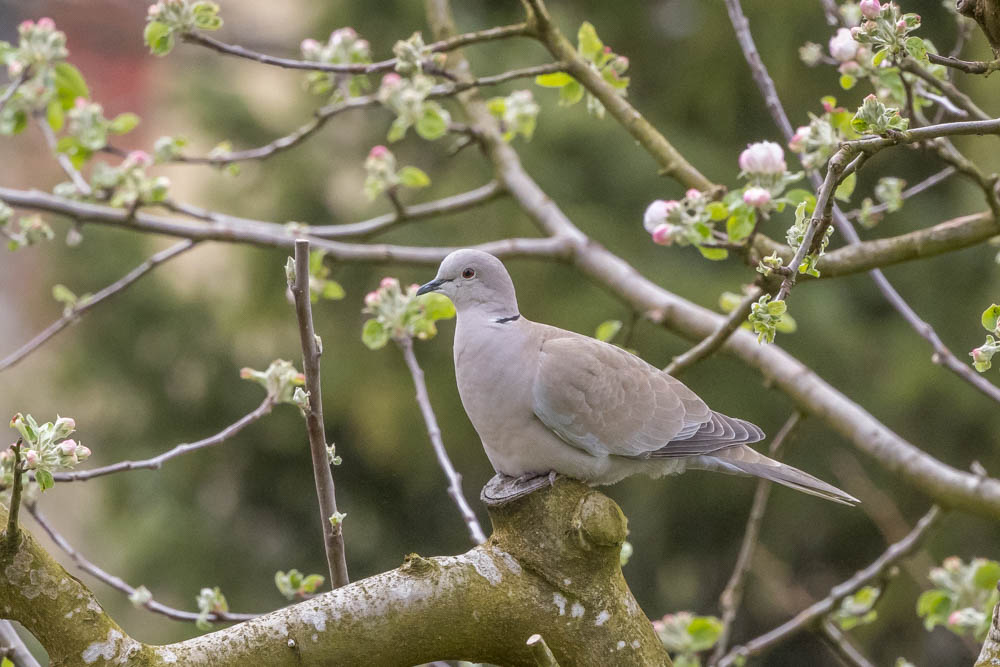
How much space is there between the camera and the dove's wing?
5.75 ft

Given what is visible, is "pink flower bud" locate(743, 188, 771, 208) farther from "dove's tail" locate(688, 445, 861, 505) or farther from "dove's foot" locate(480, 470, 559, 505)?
"dove's foot" locate(480, 470, 559, 505)

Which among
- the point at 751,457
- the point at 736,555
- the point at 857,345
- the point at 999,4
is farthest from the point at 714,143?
the point at 999,4

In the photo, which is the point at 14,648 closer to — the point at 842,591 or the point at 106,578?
the point at 106,578

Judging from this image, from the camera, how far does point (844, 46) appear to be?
194cm

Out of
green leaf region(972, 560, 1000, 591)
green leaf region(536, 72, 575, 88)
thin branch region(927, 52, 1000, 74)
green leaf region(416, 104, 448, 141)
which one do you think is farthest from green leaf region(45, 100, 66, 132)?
green leaf region(972, 560, 1000, 591)

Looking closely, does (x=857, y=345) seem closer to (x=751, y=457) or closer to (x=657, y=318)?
(x=657, y=318)

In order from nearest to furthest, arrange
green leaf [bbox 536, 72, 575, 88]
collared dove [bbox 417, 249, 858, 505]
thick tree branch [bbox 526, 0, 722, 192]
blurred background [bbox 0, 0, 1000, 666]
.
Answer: collared dove [bbox 417, 249, 858, 505] < thick tree branch [bbox 526, 0, 722, 192] < green leaf [bbox 536, 72, 575, 88] < blurred background [bbox 0, 0, 1000, 666]

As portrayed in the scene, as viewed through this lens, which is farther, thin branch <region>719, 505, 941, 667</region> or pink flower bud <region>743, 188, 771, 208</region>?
thin branch <region>719, 505, 941, 667</region>

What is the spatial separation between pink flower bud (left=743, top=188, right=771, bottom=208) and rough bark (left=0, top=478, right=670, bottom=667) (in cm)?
63

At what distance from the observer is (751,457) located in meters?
1.94

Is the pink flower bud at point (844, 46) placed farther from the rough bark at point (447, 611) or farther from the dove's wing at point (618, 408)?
the rough bark at point (447, 611)

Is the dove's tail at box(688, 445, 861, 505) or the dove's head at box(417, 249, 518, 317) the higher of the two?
the dove's head at box(417, 249, 518, 317)

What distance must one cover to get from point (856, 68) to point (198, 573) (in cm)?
429

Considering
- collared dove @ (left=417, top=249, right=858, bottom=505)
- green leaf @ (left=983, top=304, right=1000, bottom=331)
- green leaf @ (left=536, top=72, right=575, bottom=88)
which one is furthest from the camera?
green leaf @ (left=536, top=72, right=575, bottom=88)
